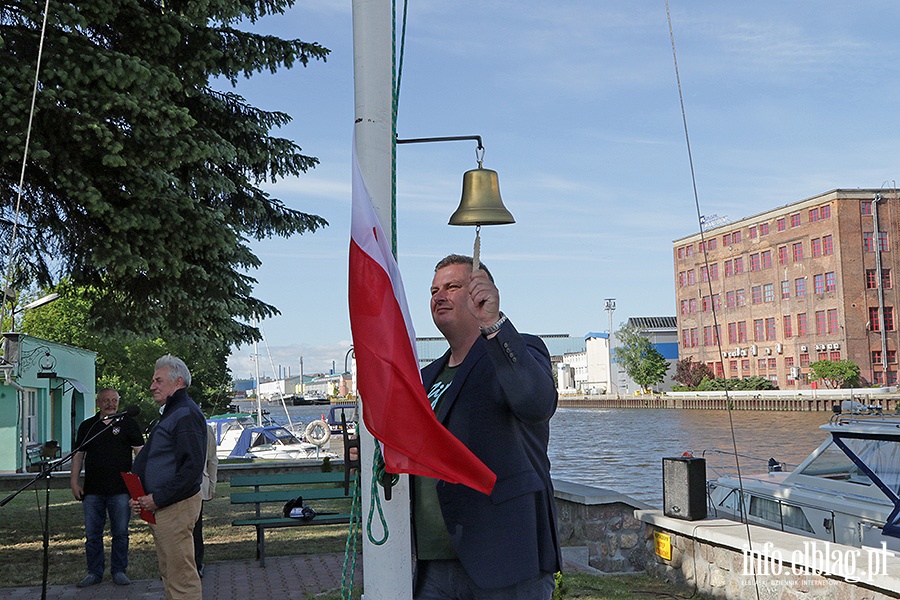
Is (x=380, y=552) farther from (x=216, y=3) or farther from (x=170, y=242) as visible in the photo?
(x=216, y=3)

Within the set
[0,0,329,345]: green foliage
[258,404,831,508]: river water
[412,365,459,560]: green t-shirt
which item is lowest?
[258,404,831,508]: river water

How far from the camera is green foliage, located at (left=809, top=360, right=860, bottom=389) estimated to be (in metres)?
72.7

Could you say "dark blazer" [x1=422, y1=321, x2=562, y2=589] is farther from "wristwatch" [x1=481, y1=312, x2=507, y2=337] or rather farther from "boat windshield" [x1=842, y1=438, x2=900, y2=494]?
"boat windshield" [x1=842, y1=438, x2=900, y2=494]

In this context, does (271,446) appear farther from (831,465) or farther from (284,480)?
(831,465)

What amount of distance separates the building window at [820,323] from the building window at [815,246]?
4848mm

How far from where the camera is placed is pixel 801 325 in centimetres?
8044

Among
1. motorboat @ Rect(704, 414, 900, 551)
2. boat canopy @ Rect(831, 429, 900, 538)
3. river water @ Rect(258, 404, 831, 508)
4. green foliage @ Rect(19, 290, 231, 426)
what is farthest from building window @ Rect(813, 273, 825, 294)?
boat canopy @ Rect(831, 429, 900, 538)

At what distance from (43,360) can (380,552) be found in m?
29.4

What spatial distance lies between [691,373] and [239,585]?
294 feet

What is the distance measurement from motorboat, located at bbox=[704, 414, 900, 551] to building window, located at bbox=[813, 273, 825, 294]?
71.4m

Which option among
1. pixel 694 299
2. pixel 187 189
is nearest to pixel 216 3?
pixel 187 189

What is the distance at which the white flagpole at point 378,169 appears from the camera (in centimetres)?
305

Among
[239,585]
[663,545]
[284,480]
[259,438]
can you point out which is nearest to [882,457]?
[663,545]

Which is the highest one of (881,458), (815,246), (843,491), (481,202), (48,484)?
(815,246)
